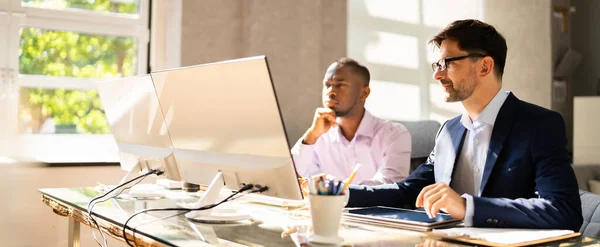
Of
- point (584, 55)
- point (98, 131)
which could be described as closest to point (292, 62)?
point (98, 131)

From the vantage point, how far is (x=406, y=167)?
269cm

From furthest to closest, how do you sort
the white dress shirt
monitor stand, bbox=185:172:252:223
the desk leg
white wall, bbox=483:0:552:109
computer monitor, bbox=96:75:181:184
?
white wall, bbox=483:0:552:109 → the desk leg → computer monitor, bbox=96:75:181:184 → the white dress shirt → monitor stand, bbox=185:172:252:223

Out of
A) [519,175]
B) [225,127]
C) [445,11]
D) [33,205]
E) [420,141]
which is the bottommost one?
[33,205]

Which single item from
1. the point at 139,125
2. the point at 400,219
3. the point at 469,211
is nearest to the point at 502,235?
the point at 469,211

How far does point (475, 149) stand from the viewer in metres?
1.67

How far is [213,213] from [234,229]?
17 cm

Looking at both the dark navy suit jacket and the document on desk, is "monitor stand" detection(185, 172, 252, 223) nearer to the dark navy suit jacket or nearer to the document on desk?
the dark navy suit jacket

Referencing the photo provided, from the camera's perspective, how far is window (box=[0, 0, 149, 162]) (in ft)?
10.7

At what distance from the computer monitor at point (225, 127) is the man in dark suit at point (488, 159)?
1.11ft

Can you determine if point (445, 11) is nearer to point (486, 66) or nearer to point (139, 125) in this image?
point (486, 66)

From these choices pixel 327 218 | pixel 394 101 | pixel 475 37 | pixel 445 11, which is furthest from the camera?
pixel 445 11

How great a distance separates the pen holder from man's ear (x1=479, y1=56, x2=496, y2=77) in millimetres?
663

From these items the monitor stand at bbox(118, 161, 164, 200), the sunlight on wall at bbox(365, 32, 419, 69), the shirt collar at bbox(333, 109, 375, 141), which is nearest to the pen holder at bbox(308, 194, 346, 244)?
the monitor stand at bbox(118, 161, 164, 200)

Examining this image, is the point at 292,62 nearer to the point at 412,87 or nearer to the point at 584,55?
the point at 412,87
